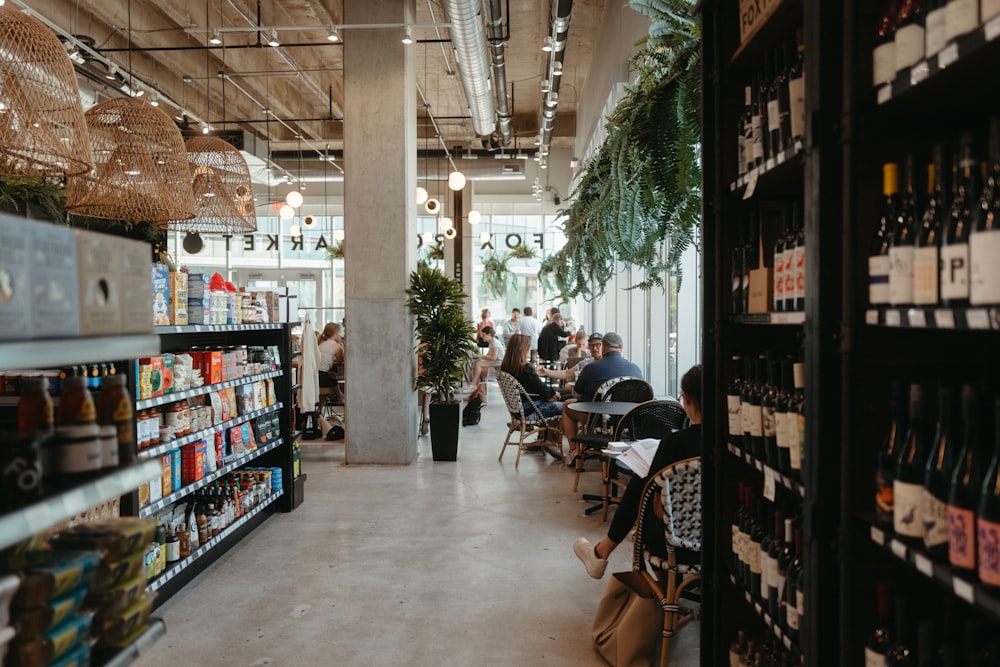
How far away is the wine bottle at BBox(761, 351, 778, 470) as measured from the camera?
86.2 inches

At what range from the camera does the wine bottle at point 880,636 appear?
5.49 feet

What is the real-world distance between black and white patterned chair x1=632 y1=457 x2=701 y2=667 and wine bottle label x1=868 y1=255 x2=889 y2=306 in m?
1.53

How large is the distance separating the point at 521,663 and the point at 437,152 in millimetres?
15499

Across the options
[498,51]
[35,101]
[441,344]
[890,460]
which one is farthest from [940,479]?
[498,51]

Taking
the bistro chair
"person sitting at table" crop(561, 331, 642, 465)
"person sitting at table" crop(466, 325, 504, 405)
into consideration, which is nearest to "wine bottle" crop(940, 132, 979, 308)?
"person sitting at table" crop(561, 331, 642, 465)

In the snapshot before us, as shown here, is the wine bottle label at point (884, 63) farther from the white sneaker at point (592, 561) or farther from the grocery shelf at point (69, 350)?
the white sneaker at point (592, 561)

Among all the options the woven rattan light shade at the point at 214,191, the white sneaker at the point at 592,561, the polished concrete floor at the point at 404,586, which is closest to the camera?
the polished concrete floor at the point at 404,586

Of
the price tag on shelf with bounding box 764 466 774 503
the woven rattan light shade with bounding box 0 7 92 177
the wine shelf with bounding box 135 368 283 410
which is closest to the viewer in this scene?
the price tag on shelf with bounding box 764 466 774 503

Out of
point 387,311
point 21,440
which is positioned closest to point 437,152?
point 387,311

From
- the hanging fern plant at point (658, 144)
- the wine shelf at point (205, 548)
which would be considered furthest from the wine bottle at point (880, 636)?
the wine shelf at point (205, 548)

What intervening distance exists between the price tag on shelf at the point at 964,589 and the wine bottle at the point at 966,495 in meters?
0.03

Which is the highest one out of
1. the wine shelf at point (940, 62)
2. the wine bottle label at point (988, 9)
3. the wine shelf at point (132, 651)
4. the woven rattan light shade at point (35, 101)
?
the woven rattan light shade at point (35, 101)

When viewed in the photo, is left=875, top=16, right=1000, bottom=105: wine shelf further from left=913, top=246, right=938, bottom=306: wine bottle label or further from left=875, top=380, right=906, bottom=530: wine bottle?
left=875, top=380, right=906, bottom=530: wine bottle

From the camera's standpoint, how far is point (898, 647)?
1.67 meters
